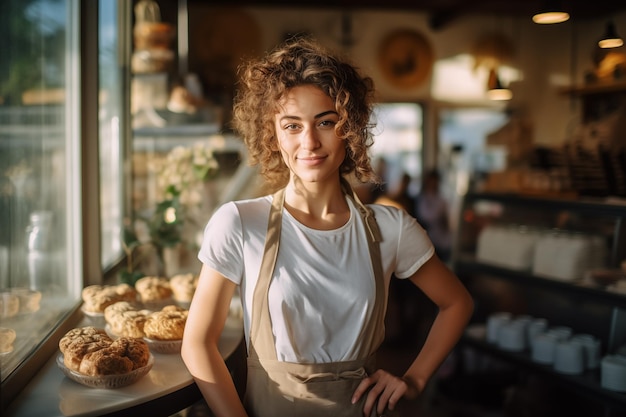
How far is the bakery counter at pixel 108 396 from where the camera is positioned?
1424 mm

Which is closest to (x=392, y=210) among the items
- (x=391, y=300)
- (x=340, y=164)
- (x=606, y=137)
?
(x=340, y=164)

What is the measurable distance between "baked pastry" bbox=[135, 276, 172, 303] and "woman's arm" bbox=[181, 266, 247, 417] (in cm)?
69

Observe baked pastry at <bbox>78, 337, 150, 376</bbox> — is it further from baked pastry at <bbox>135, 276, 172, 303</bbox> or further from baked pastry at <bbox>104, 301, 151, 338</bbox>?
baked pastry at <bbox>135, 276, 172, 303</bbox>

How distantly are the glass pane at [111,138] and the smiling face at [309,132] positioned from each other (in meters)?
1.65

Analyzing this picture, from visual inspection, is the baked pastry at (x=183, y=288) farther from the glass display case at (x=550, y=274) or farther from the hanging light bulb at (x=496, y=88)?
the hanging light bulb at (x=496, y=88)

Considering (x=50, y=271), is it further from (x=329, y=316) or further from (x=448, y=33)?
(x=448, y=33)

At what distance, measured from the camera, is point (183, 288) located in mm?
→ 2285

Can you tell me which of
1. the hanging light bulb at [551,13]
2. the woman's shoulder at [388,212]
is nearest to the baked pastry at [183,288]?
the woman's shoulder at [388,212]

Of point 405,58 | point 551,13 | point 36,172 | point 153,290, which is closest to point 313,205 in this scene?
point 153,290

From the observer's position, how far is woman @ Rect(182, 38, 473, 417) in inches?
61.0

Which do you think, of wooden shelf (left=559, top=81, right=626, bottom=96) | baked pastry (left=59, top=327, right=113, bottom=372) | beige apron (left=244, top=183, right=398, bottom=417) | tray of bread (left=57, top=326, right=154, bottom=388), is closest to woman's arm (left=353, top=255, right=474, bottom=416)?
beige apron (left=244, top=183, right=398, bottom=417)

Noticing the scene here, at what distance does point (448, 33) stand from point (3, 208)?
7594mm

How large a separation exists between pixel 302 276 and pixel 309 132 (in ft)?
1.19

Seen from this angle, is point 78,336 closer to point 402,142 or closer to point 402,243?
point 402,243
